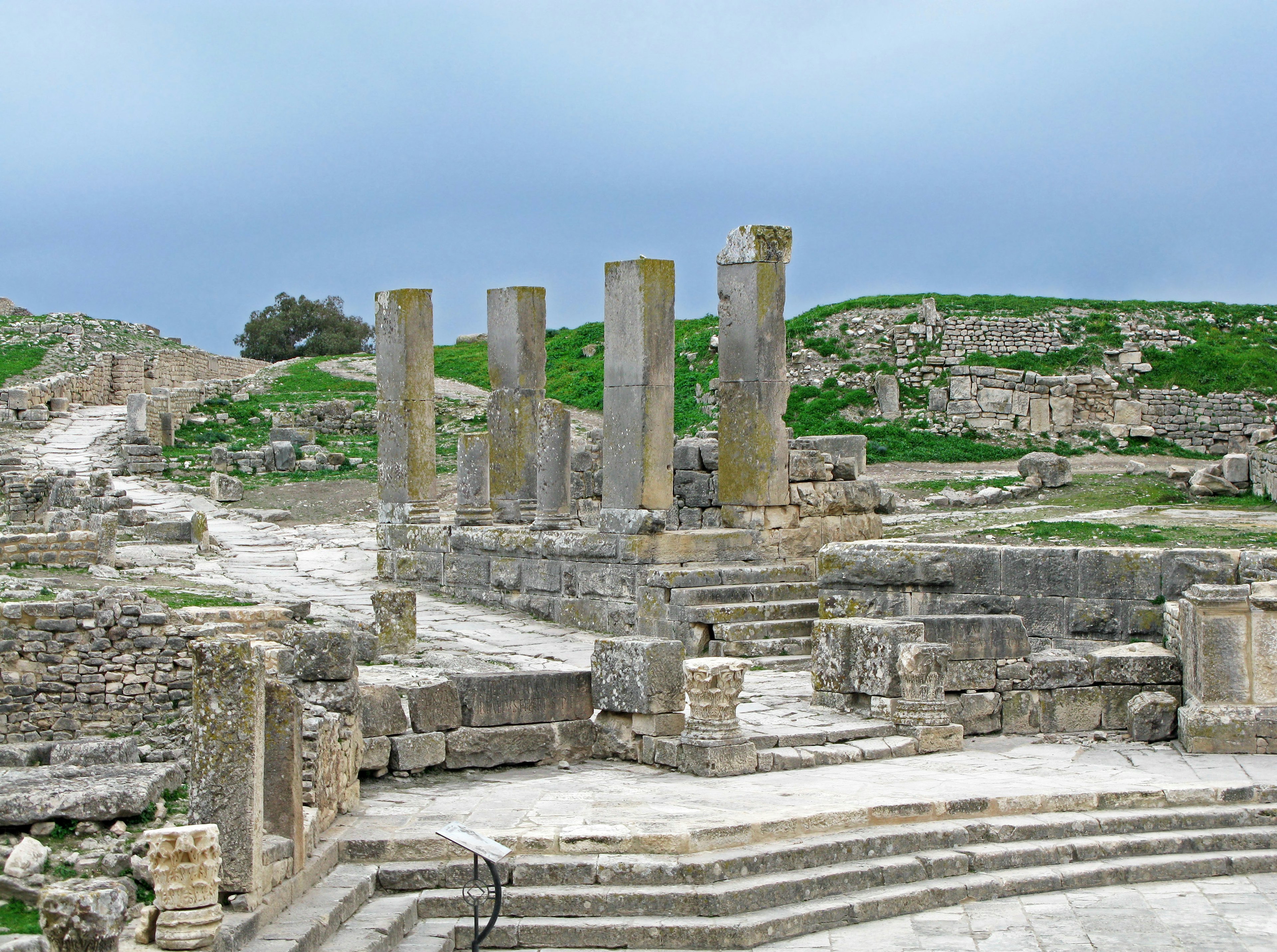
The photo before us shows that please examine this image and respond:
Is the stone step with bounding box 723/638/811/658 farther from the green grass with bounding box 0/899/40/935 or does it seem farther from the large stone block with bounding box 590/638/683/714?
the green grass with bounding box 0/899/40/935

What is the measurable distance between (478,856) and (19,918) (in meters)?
2.14

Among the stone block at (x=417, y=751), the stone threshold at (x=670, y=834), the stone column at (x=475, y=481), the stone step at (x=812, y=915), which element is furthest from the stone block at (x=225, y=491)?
the stone step at (x=812, y=915)

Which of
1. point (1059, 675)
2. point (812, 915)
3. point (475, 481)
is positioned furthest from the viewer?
point (475, 481)

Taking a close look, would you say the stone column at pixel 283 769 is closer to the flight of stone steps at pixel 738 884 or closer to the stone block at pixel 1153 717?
the flight of stone steps at pixel 738 884

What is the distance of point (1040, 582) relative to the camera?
1246cm

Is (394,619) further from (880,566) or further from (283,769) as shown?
(283,769)

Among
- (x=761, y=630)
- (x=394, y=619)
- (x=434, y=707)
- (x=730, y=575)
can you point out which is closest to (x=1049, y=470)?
(x=730, y=575)

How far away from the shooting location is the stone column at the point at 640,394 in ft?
49.5

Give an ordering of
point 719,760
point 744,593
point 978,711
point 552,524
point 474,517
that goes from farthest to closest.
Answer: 1. point 474,517
2. point 552,524
3. point 744,593
4. point 978,711
5. point 719,760

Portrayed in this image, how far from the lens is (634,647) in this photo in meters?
9.92

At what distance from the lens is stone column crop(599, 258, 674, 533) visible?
15.1 m

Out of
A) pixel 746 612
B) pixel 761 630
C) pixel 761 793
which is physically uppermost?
pixel 746 612

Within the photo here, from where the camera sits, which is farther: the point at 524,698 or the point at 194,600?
the point at 194,600

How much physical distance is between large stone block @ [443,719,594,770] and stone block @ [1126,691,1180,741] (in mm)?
4238
